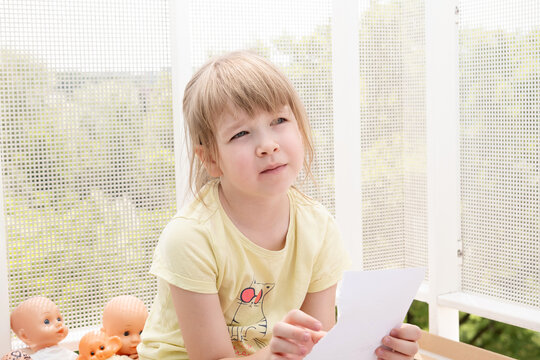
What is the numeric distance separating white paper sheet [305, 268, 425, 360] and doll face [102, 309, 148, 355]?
80 centimetres

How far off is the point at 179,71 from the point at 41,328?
77 centimetres

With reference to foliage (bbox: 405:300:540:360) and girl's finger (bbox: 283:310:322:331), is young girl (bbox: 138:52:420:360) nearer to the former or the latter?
girl's finger (bbox: 283:310:322:331)

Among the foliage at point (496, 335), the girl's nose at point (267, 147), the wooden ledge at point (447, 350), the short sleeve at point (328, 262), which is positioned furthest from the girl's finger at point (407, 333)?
the foliage at point (496, 335)

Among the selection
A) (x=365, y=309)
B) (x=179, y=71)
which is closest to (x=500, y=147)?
(x=179, y=71)

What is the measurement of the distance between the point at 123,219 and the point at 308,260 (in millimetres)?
721

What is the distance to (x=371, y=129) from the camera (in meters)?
2.06

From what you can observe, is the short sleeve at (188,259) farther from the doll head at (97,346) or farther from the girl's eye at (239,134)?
the doll head at (97,346)

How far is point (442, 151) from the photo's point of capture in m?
1.99

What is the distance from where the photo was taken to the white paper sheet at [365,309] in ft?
2.98

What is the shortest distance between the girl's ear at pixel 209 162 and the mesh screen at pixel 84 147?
0.62 m

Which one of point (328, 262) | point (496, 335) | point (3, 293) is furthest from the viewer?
point (496, 335)

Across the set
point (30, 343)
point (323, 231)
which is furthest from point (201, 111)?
point (30, 343)

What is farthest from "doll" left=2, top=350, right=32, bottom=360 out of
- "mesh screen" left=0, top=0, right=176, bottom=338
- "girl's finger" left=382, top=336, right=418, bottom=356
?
"girl's finger" left=382, top=336, right=418, bottom=356

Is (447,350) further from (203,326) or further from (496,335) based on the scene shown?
(496,335)
